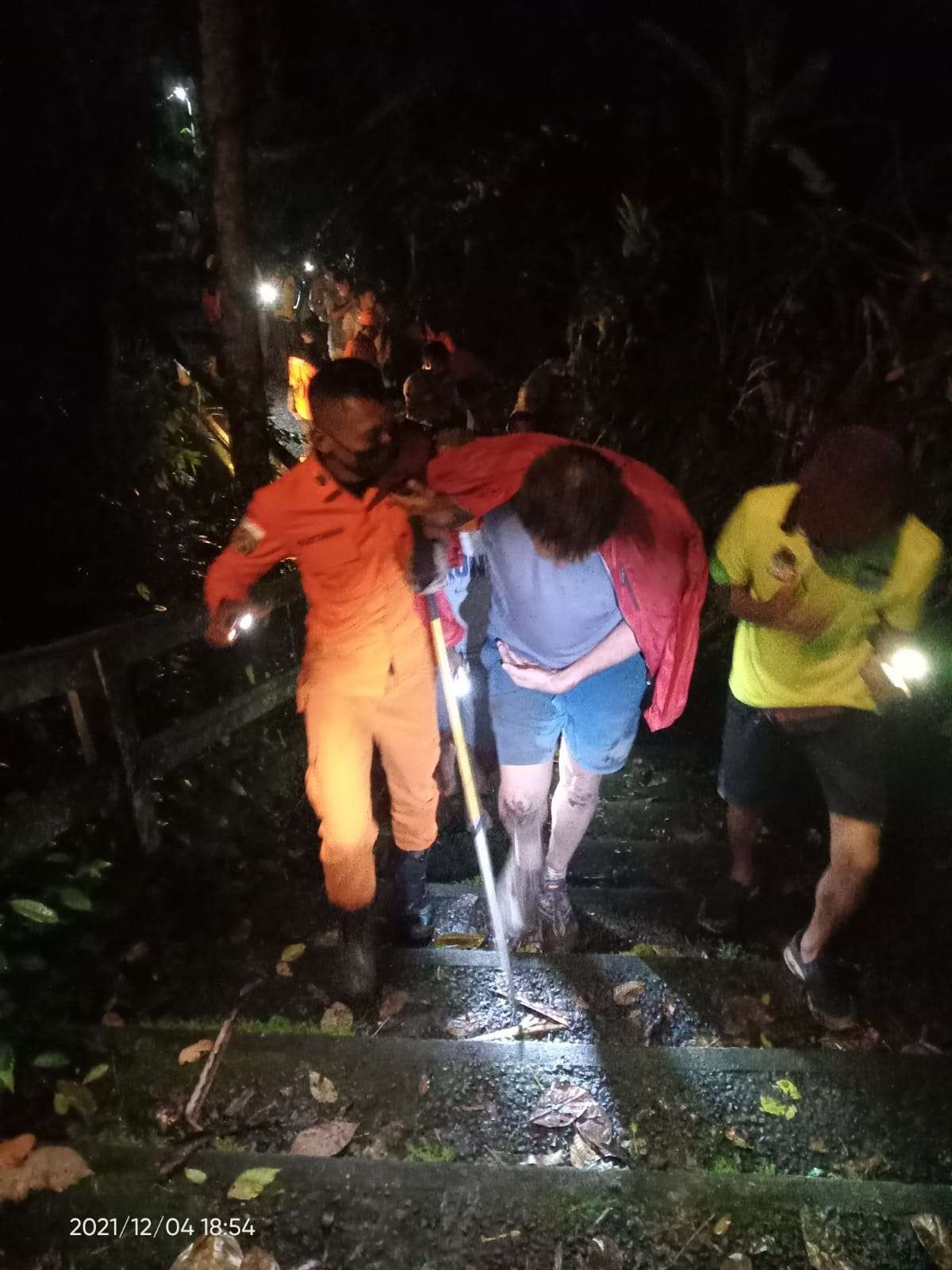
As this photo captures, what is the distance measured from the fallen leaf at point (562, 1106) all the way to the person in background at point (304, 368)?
248 cm

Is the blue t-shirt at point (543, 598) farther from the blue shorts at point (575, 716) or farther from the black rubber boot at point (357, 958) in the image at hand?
the black rubber boot at point (357, 958)

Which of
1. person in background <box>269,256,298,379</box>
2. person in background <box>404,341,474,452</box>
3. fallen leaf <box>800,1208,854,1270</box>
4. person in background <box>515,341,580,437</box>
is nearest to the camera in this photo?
fallen leaf <box>800,1208,854,1270</box>

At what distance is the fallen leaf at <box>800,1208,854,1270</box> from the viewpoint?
2174mm

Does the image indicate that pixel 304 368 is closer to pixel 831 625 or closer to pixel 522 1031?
pixel 831 625

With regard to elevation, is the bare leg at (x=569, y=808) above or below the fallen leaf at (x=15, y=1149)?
above

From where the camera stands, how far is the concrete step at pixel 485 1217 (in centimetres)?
222

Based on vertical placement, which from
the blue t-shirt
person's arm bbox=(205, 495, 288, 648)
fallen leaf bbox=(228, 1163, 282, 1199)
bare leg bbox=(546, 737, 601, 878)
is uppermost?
person's arm bbox=(205, 495, 288, 648)

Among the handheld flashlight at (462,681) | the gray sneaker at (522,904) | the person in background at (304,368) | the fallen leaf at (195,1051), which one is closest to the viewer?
the fallen leaf at (195,1051)

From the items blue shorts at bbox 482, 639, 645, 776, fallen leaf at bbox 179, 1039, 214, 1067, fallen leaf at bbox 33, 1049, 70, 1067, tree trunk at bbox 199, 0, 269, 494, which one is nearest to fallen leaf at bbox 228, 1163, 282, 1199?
fallen leaf at bbox 179, 1039, 214, 1067

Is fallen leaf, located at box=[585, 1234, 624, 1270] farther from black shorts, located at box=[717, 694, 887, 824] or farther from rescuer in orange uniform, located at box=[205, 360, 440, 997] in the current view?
black shorts, located at box=[717, 694, 887, 824]

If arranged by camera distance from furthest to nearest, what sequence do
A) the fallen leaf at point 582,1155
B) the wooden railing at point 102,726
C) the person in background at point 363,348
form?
the person in background at point 363,348 → the wooden railing at point 102,726 → the fallen leaf at point 582,1155

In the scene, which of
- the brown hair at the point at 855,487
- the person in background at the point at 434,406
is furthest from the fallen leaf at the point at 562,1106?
the person in background at the point at 434,406

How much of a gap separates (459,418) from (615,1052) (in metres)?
3.43

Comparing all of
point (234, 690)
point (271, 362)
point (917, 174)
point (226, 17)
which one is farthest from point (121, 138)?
point (271, 362)
